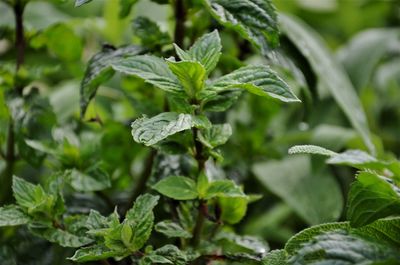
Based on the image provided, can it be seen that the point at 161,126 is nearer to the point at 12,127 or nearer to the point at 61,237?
the point at 61,237

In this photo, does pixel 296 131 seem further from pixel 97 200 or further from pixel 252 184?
pixel 97 200

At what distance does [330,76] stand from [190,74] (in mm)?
445

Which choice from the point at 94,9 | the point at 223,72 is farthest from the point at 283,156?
the point at 94,9

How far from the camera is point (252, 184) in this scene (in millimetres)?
1160

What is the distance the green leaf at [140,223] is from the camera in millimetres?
657

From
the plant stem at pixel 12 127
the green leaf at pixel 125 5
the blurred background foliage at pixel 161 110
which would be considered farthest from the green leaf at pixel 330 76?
the plant stem at pixel 12 127

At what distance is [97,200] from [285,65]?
1.00 ft

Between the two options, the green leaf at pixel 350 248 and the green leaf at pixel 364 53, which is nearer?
the green leaf at pixel 350 248

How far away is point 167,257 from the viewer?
66 cm

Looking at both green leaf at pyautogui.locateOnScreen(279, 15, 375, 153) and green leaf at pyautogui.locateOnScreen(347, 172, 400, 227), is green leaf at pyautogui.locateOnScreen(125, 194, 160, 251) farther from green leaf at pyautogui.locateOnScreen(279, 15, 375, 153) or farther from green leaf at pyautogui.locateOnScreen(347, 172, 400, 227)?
green leaf at pyautogui.locateOnScreen(279, 15, 375, 153)

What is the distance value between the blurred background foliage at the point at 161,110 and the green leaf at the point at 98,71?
37mm

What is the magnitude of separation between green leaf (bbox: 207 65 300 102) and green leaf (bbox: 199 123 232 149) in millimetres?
55

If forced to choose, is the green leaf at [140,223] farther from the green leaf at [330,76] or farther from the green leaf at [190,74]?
the green leaf at [330,76]

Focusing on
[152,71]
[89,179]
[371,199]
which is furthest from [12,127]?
[371,199]
